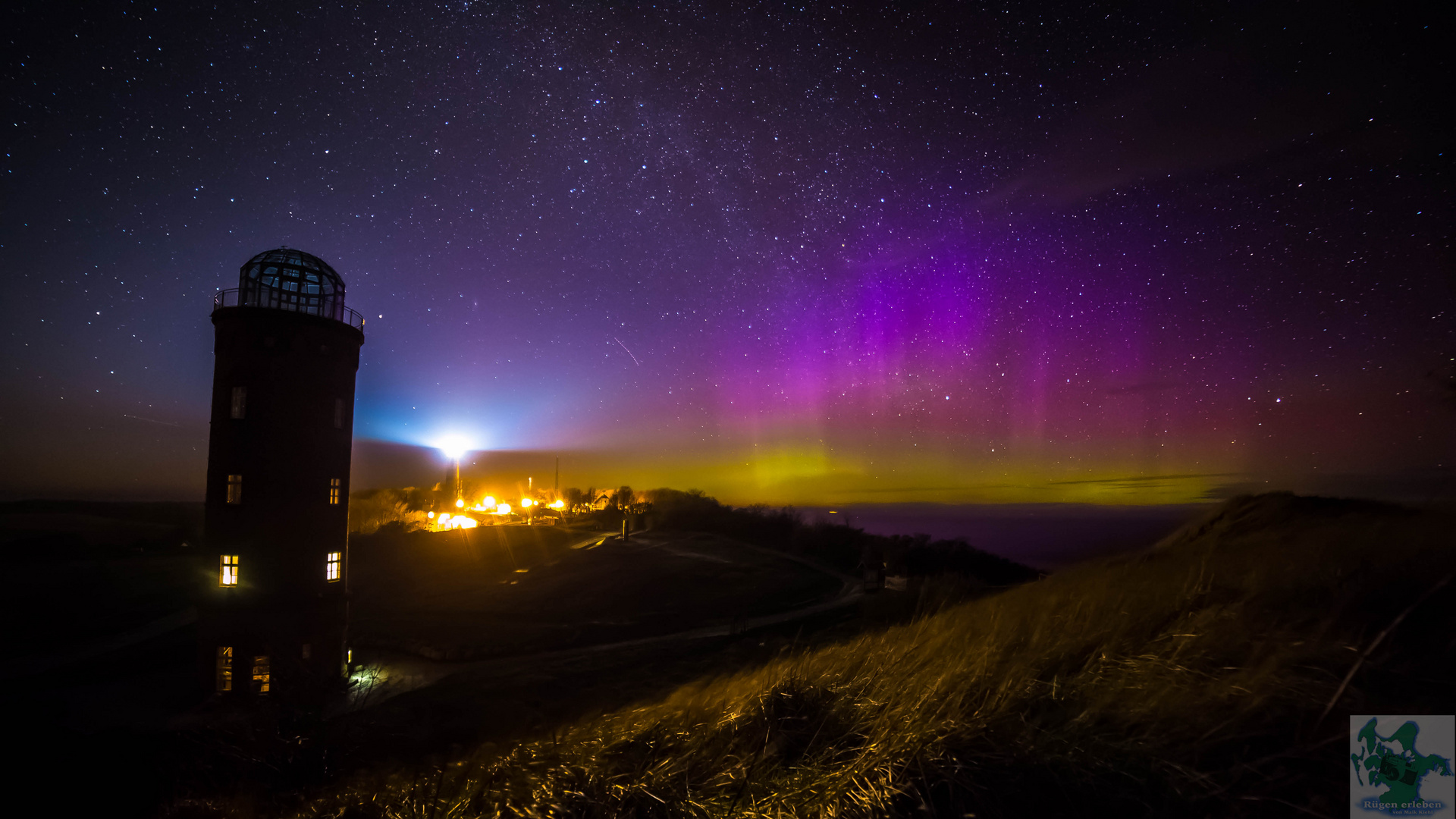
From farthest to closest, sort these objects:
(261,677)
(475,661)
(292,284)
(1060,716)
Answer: (475,661) < (292,284) < (261,677) < (1060,716)

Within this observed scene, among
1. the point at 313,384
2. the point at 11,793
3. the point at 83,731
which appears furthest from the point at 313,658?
the point at 313,384

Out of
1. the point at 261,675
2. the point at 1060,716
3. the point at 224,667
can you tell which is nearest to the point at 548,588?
the point at 261,675

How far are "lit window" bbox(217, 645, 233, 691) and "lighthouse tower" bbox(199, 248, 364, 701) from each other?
3 centimetres

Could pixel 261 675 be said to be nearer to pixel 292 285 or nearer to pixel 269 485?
pixel 269 485

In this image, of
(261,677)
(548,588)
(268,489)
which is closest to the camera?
(268,489)

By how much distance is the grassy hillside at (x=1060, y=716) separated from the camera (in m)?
2.64

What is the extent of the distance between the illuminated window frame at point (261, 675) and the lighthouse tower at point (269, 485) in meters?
0.03

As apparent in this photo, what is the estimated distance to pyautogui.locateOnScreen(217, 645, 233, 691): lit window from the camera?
65.0ft

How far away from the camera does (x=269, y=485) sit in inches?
779

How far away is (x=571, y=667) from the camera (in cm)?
2206

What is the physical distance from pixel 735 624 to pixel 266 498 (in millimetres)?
17852

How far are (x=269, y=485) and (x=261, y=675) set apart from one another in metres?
6.18

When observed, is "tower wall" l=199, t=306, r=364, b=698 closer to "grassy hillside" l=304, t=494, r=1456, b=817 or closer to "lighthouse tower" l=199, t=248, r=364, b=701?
"lighthouse tower" l=199, t=248, r=364, b=701

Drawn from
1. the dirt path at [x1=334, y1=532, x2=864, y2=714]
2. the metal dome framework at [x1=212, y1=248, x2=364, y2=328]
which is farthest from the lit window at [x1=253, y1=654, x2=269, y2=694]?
the metal dome framework at [x1=212, y1=248, x2=364, y2=328]
